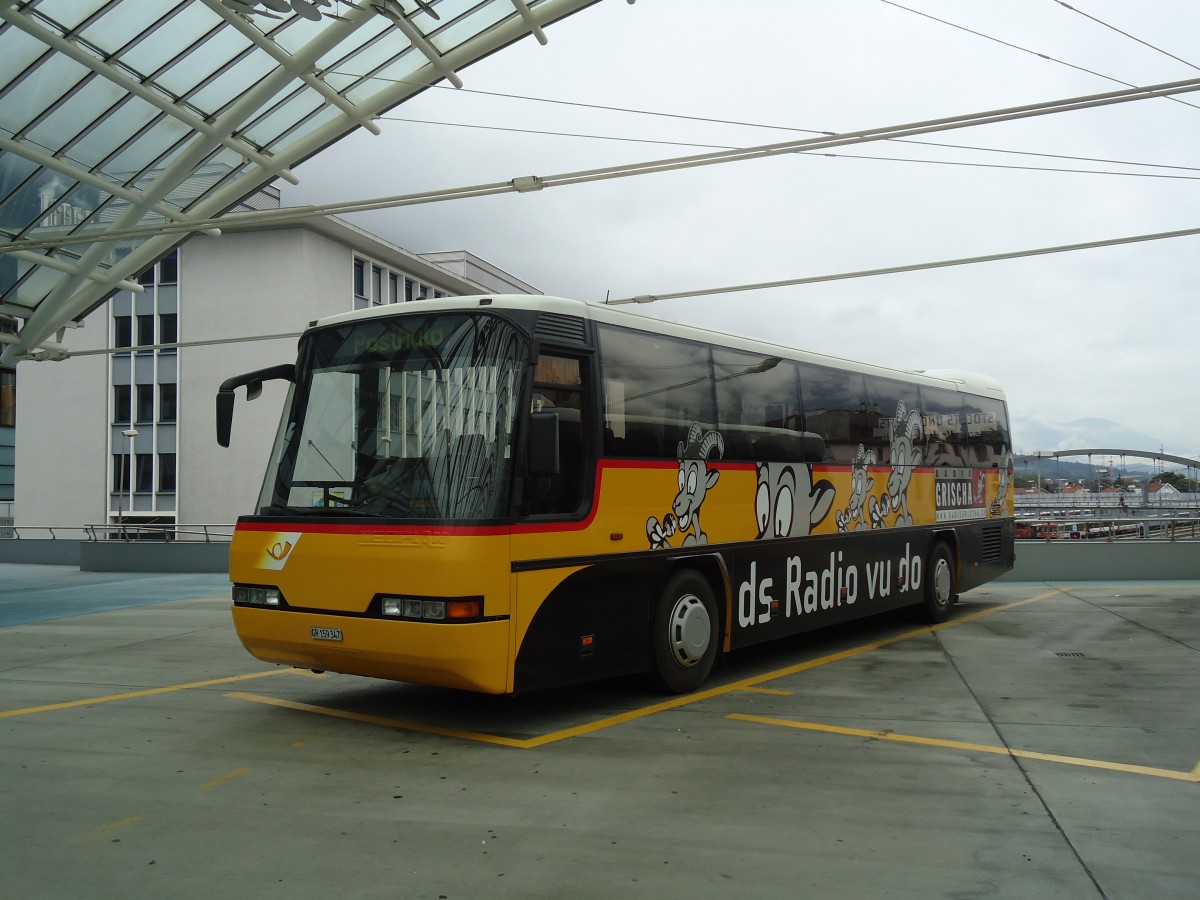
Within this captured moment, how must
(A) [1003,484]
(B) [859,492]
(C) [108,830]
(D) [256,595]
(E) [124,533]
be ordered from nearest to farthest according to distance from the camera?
(C) [108,830] < (D) [256,595] < (B) [859,492] < (A) [1003,484] < (E) [124,533]

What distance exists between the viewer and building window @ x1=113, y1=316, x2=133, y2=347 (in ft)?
140

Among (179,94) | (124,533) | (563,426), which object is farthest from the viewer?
(124,533)

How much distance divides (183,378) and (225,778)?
39.0 metres

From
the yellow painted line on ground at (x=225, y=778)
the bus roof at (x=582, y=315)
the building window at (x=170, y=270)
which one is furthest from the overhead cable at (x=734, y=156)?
the building window at (x=170, y=270)

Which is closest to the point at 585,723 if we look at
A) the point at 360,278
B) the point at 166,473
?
the point at 360,278

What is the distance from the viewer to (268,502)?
804 cm

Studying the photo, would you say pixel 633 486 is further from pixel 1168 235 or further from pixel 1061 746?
pixel 1168 235

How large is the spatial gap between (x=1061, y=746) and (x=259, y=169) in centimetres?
1816

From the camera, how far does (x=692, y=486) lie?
9.11 meters

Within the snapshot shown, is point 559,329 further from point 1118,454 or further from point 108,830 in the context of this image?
A: point 1118,454

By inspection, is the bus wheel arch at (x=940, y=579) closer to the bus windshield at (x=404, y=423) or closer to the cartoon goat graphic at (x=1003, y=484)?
the cartoon goat graphic at (x=1003, y=484)

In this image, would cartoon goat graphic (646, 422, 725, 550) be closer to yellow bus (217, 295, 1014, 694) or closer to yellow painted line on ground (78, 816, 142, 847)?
yellow bus (217, 295, 1014, 694)

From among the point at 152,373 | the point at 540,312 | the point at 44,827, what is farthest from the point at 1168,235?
the point at 152,373

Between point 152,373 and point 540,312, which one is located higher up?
point 152,373
